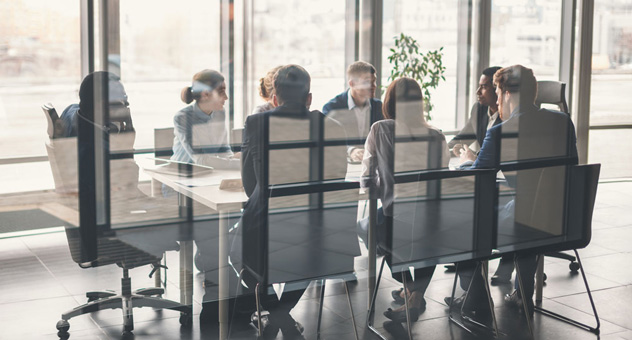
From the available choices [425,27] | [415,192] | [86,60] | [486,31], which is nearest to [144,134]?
[86,60]

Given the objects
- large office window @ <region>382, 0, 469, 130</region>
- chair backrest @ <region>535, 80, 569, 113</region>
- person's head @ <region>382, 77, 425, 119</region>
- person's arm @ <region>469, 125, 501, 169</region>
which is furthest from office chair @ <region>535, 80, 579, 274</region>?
person's head @ <region>382, 77, 425, 119</region>

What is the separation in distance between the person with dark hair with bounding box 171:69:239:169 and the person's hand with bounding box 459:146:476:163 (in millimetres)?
1234

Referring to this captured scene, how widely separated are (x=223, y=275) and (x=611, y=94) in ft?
18.7

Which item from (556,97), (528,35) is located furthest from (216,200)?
(528,35)

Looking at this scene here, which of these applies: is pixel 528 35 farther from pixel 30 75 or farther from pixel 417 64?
pixel 30 75

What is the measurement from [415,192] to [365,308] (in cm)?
74

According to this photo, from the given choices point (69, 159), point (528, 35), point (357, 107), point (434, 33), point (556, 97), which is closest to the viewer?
point (69, 159)

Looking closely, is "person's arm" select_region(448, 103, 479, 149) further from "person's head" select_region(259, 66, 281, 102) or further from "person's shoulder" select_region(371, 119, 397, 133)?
"person's head" select_region(259, 66, 281, 102)

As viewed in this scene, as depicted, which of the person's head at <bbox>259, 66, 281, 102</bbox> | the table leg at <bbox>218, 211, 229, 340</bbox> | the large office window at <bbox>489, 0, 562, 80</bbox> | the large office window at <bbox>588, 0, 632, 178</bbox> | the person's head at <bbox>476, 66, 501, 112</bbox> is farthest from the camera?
the large office window at <bbox>588, 0, 632, 178</bbox>

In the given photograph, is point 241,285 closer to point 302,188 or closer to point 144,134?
point 302,188

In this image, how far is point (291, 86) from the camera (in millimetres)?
3506

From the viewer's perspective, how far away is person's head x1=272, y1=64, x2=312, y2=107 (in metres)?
3.43

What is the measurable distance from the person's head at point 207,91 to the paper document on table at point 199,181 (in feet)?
0.96

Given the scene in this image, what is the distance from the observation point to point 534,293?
4.19m
